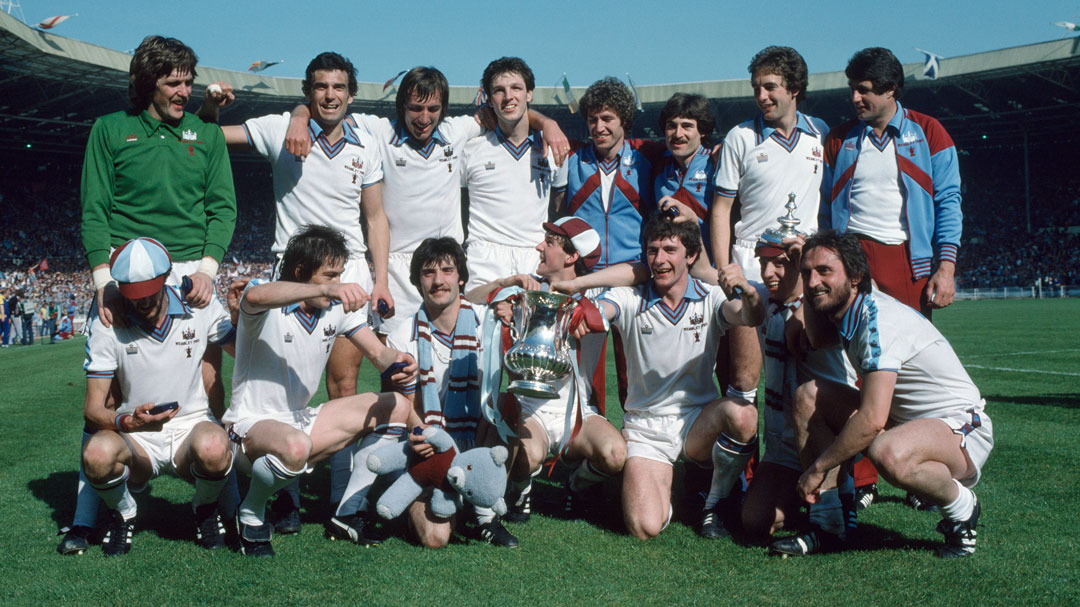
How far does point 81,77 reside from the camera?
27.4 metres

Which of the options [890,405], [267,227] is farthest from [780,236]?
[267,227]

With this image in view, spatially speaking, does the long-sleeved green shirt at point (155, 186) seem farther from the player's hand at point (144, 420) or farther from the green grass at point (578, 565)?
the green grass at point (578, 565)

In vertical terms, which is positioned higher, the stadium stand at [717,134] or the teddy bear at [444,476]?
the stadium stand at [717,134]

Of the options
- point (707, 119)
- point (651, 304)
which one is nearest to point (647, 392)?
point (651, 304)

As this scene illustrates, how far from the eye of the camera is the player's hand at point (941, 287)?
462cm

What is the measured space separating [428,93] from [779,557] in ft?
10.5

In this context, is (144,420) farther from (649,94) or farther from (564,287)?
(649,94)

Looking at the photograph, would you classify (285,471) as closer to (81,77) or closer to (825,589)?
(825,589)

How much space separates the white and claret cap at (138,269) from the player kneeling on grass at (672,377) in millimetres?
2175

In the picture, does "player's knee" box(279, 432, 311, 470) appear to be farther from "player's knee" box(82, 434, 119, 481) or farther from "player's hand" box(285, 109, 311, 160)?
"player's hand" box(285, 109, 311, 160)

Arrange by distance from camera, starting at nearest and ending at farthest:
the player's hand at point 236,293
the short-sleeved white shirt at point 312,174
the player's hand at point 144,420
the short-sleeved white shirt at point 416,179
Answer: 1. the player's hand at point 144,420
2. the player's hand at point 236,293
3. the short-sleeved white shirt at point 312,174
4. the short-sleeved white shirt at point 416,179

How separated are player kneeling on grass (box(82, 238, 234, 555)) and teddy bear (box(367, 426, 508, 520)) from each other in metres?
0.77

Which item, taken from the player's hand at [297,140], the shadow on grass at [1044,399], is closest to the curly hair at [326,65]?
the player's hand at [297,140]

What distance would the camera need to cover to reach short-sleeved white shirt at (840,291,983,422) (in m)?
3.66
